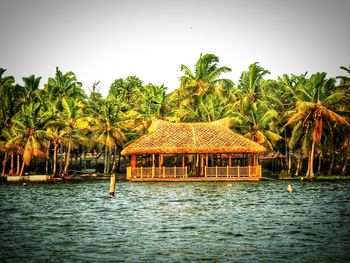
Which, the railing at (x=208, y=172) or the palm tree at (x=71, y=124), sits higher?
the palm tree at (x=71, y=124)

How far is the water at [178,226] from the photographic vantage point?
52.2 feet

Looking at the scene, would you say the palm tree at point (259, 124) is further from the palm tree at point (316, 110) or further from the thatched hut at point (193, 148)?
the thatched hut at point (193, 148)

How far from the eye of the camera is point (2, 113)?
54312 millimetres

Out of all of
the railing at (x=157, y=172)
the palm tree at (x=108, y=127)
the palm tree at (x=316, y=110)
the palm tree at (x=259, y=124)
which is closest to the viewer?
the palm tree at (x=316, y=110)

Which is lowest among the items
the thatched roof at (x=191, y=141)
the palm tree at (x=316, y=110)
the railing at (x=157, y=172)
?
the railing at (x=157, y=172)

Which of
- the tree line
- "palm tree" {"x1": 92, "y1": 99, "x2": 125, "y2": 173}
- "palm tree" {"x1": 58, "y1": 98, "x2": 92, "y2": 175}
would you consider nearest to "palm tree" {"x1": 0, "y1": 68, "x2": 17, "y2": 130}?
the tree line

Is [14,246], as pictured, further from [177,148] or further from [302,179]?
[302,179]

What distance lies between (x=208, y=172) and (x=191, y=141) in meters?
3.55

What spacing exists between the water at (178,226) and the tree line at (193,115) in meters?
13.3

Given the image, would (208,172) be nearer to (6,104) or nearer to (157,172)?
(157,172)

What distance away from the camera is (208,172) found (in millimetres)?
47062

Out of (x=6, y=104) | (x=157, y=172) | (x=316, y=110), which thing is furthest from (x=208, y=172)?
(x=6, y=104)

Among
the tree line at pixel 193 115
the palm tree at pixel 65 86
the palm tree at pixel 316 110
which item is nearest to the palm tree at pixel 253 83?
the tree line at pixel 193 115

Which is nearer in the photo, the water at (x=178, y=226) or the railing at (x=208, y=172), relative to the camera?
the water at (x=178, y=226)
